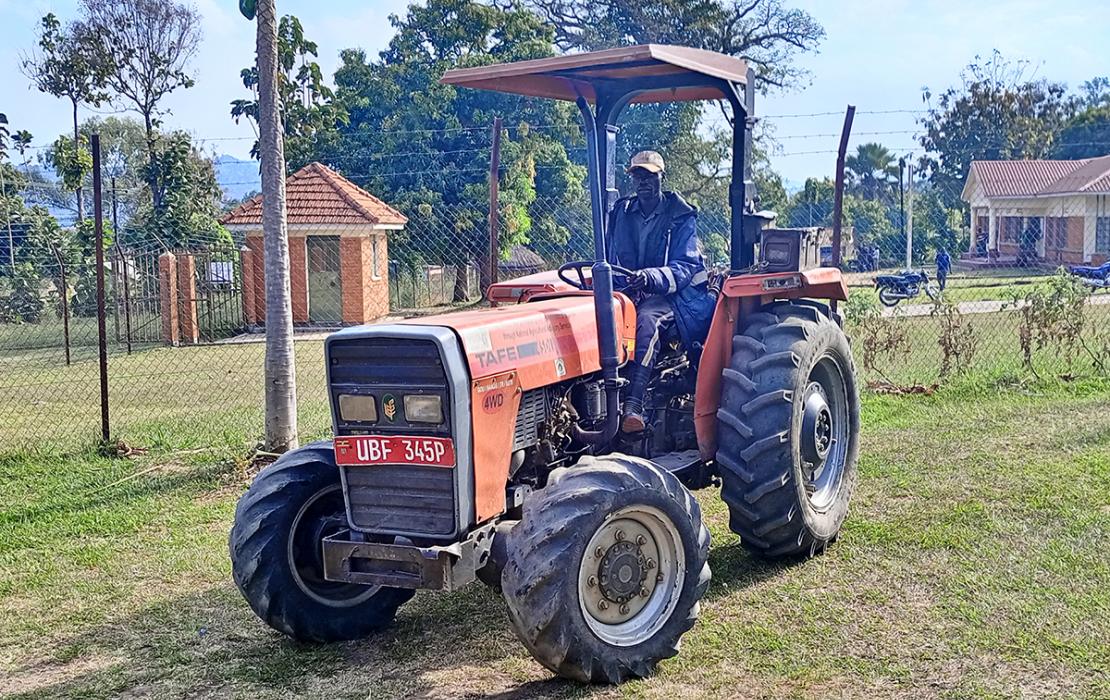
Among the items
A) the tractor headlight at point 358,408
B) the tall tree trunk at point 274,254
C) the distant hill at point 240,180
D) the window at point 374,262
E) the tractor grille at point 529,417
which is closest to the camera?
the tractor headlight at point 358,408

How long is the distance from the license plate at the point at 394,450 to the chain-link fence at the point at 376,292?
284cm

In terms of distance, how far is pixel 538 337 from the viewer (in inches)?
188

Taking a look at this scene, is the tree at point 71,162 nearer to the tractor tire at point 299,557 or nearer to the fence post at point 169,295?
the fence post at point 169,295

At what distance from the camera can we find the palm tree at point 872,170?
183 feet

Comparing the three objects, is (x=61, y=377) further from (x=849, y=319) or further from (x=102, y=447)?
(x=849, y=319)

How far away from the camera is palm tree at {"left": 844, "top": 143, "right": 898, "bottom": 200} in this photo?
183 feet

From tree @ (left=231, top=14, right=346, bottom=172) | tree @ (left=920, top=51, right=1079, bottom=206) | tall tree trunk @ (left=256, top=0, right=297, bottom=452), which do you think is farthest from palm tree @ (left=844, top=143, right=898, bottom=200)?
tall tree trunk @ (left=256, top=0, right=297, bottom=452)

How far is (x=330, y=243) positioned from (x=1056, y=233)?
91.9 feet

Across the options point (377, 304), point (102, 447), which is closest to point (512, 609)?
point (102, 447)

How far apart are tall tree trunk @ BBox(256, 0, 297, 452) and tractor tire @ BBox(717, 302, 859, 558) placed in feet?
11.9

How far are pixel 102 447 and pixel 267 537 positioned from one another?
15.7 feet

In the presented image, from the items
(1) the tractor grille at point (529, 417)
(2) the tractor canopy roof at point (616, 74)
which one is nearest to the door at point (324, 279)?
(2) the tractor canopy roof at point (616, 74)

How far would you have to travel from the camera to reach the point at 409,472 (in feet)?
14.6

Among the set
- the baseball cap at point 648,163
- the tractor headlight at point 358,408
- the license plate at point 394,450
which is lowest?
the license plate at point 394,450
